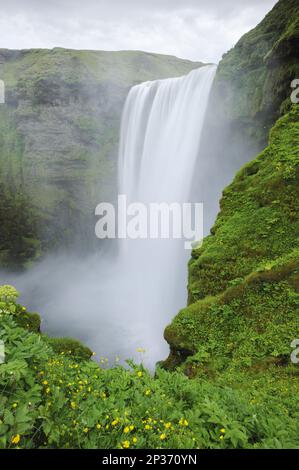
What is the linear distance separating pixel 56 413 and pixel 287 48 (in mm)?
14059

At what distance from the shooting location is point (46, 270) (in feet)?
109

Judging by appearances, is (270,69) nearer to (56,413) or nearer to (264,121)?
(264,121)

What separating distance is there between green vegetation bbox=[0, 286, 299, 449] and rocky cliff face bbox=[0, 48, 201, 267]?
2982 centimetres

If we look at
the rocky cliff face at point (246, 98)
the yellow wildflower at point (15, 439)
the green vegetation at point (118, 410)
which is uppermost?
the rocky cliff face at point (246, 98)

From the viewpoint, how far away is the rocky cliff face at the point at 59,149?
33.3 m

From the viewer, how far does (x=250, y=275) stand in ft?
22.0

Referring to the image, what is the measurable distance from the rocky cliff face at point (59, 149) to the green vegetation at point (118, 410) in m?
29.8

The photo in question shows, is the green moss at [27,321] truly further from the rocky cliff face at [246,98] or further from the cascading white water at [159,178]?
the rocky cliff face at [246,98]

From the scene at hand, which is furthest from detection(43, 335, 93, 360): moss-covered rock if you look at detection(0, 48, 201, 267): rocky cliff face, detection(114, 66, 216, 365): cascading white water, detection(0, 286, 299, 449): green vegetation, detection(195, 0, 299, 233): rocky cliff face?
detection(0, 48, 201, 267): rocky cliff face

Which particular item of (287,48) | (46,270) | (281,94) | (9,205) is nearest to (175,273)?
(281,94)

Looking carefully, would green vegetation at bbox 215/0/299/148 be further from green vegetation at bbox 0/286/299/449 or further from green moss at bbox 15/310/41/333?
green moss at bbox 15/310/41/333

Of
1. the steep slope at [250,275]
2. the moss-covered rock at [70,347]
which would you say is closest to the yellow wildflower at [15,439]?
the steep slope at [250,275]

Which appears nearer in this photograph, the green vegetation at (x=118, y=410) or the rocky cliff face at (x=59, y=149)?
the green vegetation at (x=118, y=410)

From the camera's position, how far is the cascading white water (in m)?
19.7
